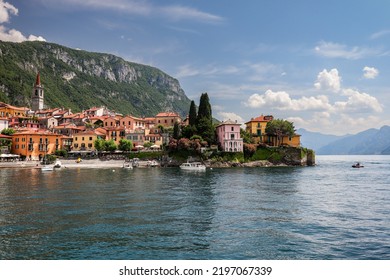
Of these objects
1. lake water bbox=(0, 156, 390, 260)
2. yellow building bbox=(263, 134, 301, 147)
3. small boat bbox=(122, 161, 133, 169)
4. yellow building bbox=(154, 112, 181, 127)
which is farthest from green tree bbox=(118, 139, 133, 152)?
lake water bbox=(0, 156, 390, 260)

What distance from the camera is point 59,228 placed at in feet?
41.6

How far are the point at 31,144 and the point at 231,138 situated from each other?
124 ft

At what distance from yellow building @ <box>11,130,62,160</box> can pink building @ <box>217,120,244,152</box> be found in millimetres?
34230

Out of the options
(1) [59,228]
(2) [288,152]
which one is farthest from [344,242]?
(2) [288,152]

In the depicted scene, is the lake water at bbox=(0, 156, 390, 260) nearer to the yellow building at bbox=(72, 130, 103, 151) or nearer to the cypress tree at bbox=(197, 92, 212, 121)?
the cypress tree at bbox=(197, 92, 212, 121)

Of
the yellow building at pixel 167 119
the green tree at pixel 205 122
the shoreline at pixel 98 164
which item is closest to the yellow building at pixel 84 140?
the shoreline at pixel 98 164

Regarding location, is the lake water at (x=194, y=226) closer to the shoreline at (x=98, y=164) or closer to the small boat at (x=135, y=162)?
the shoreline at (x=98, y=164)

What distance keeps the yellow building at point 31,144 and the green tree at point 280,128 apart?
43.6m

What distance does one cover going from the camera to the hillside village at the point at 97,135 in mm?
62031

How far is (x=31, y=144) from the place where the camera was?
207ft

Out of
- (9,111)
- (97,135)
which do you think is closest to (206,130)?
(97,135)

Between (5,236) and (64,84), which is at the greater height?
(64,84)

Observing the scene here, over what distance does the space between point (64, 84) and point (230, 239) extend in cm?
17482

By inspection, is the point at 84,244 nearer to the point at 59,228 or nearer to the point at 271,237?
the point at 59,228
